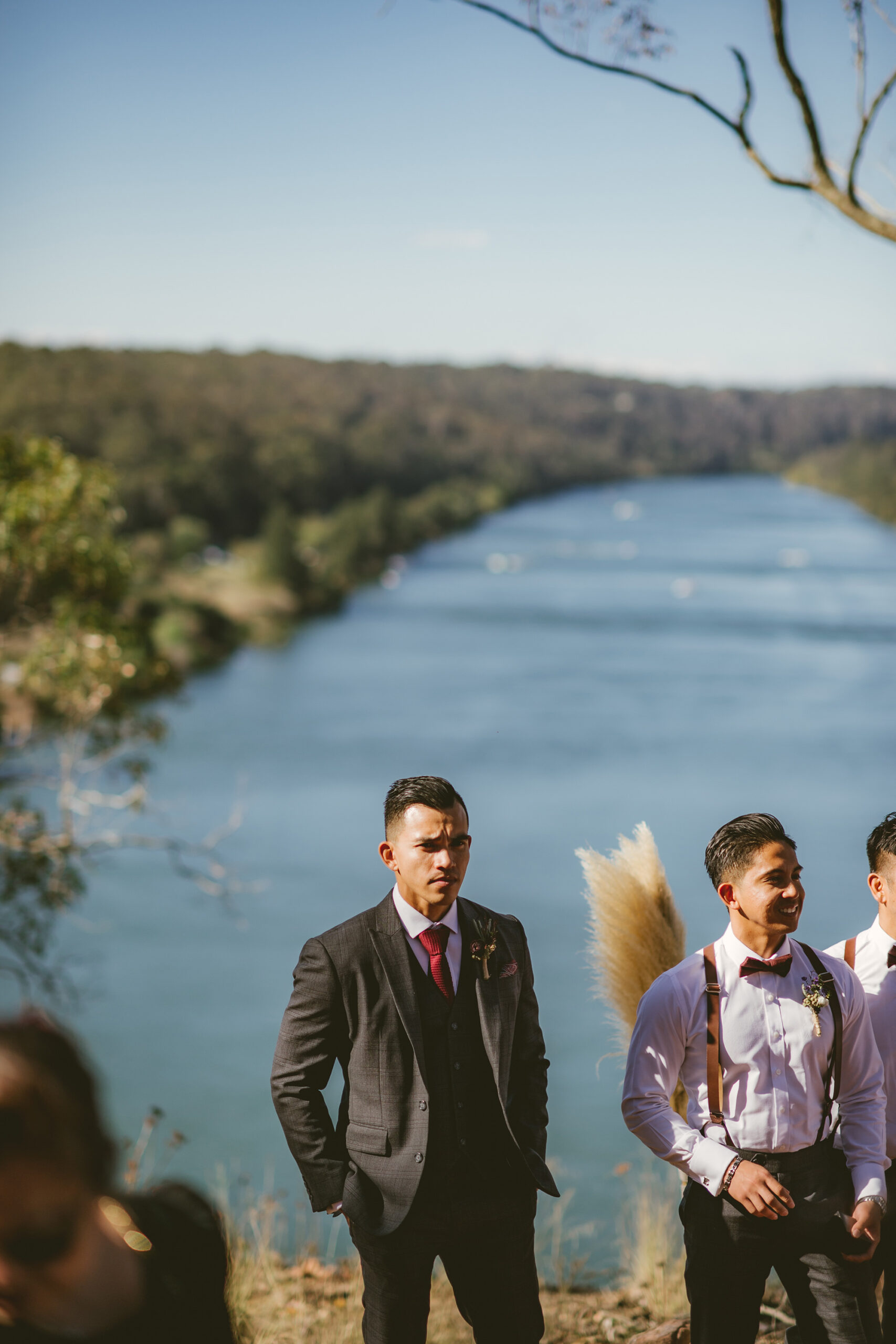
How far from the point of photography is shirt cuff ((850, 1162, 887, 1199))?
2.15 m

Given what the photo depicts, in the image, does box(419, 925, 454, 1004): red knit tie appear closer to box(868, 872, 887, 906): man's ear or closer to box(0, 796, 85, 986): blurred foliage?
box(868, 872, 887, 906): man's ear

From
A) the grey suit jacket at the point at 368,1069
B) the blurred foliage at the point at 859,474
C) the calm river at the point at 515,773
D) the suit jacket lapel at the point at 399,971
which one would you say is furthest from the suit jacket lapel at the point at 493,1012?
the blurred foliage at the point at 859,474

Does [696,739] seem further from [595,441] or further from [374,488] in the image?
[595,441]

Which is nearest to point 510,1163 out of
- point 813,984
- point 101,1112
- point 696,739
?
point 813,984

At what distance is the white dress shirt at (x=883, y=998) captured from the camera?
7.77ft

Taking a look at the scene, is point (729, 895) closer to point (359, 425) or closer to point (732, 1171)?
point (732, 1171)

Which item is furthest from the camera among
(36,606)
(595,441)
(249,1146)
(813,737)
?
(595,441)

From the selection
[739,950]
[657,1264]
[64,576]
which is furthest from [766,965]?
[64,576]

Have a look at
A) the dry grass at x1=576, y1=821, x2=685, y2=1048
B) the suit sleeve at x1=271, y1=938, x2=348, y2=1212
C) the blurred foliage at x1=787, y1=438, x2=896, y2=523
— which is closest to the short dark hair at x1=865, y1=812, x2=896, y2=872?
the dry grass at x1=576, y1=821, x2=685, y2=1048

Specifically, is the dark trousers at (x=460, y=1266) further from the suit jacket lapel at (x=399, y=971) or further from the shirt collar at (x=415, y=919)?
the shirt collar at (x=415, y=919)

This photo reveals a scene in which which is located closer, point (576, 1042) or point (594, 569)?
point (576, 1042)

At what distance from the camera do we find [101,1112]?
1.03 m

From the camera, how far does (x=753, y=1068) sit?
218 centimetres

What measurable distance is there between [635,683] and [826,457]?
38598mm
